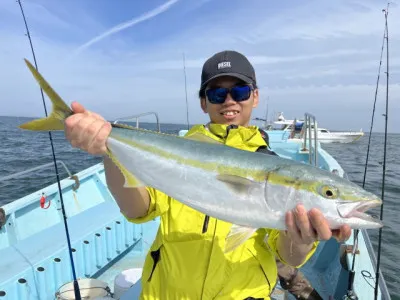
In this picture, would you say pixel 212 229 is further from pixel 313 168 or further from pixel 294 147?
pixel 294 147

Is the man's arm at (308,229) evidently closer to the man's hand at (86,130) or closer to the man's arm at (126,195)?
the man's arm at (126,195)

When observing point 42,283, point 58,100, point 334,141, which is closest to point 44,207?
point 42,283

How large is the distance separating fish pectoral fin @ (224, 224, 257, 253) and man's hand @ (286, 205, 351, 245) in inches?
9.6

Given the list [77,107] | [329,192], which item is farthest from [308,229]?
[77,107]

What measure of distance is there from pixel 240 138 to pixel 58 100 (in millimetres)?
1401

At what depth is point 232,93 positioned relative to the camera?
8.80ft

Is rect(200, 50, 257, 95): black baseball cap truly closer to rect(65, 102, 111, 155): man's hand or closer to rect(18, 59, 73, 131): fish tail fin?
rect(65, 102, 111, 155): man's hand

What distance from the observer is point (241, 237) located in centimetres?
195

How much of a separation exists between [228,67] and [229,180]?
1.08m

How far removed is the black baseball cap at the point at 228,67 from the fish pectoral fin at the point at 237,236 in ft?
4.14

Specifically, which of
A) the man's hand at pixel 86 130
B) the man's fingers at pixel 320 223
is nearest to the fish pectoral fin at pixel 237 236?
the man's fingers at pixel 320 223

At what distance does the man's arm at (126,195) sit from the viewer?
90.3 inches

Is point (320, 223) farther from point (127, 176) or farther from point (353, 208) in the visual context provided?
point (127, 176)

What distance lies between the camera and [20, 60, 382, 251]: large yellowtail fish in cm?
188
